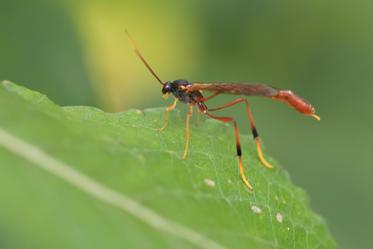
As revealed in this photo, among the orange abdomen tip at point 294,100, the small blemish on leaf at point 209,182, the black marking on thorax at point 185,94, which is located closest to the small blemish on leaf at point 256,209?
the small blemish on leaf at point 209,182

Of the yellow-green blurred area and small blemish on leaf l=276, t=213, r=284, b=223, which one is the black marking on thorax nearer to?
the yellow-green blurred area

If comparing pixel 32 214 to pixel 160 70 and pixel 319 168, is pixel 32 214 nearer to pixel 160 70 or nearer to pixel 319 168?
pixel 319 168

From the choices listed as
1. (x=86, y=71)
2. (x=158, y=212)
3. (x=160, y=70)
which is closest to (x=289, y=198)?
(x=158, y=212)

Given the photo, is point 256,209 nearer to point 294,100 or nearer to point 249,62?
point 294,100

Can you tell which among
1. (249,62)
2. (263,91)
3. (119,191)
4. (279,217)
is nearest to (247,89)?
(263,91)

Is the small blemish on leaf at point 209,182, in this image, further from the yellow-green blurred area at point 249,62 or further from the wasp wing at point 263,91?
the yellow-green blurred area at point 249,62
